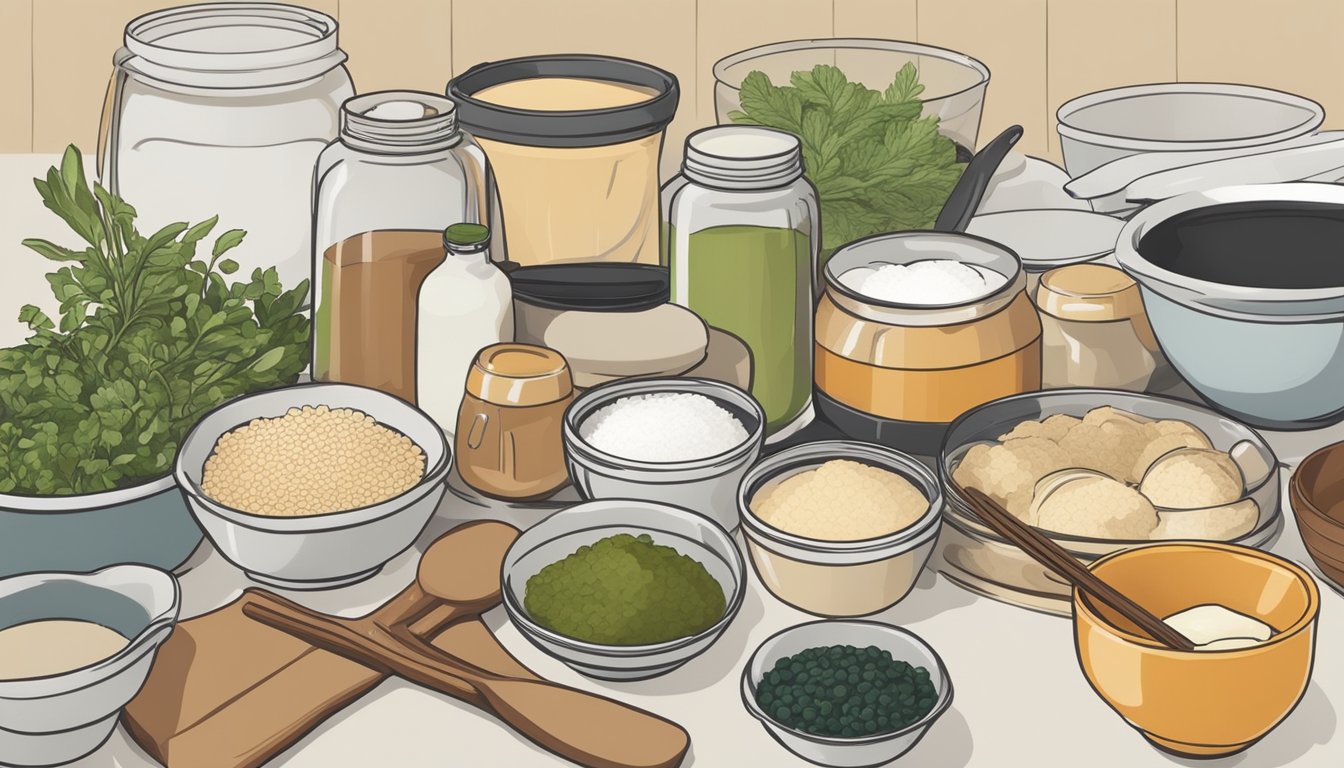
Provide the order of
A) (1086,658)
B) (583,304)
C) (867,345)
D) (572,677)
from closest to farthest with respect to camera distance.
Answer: (1086,658) < (572,677) < (867,345) < (583,304)

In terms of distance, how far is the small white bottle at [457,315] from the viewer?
1.31 meters

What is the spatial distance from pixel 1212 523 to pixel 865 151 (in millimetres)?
556

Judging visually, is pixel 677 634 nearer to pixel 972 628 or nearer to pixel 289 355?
pixel 972 628

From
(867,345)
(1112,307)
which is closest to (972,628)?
(867,345)

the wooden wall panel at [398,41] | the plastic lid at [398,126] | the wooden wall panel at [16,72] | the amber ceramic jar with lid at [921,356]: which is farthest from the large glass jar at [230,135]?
the wooden wall panel at [16,72]

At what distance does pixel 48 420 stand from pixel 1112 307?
0.89 m

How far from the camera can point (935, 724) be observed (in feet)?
3.51

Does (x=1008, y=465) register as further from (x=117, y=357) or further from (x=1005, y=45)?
(x=1005, y=45)

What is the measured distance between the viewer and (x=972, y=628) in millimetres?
1167

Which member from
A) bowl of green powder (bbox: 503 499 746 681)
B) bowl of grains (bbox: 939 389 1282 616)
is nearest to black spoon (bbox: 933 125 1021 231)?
bowl of grains (bbox: 939 389 1282 616)

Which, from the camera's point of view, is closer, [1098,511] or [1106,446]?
[1098,511]

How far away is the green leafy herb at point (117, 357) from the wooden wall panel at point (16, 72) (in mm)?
1398

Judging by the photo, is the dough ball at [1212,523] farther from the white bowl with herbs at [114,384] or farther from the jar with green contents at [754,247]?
the white bowl with herbs at [114,384]

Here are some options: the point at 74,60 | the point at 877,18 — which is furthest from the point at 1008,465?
the point at 74,60
